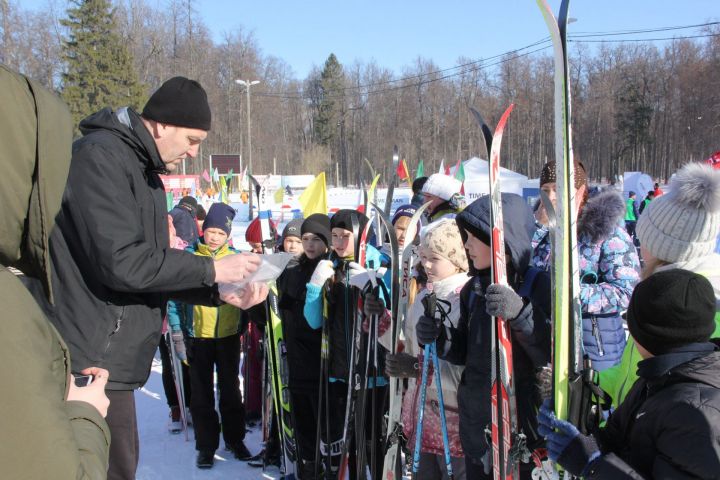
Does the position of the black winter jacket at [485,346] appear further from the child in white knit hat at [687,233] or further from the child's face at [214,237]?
the child's face at [214,237]

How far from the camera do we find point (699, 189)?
204 centimetres

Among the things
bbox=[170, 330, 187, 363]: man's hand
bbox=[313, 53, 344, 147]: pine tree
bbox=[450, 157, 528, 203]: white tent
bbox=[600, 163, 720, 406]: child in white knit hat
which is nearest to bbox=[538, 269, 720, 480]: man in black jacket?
bbox=[600, 163, 720, 406]: child in white knit hat

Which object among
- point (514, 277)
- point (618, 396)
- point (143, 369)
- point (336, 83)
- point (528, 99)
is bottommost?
point (618, 396)

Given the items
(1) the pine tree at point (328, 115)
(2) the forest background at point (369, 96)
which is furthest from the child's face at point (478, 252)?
(1) the pine tree at point (328, 115)

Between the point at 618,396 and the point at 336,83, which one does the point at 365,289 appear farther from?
the point at 336,83

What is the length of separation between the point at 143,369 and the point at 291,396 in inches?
64.1

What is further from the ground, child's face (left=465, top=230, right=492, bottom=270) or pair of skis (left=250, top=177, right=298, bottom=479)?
child's face (left=465, top=230, right=492, bottom=270)

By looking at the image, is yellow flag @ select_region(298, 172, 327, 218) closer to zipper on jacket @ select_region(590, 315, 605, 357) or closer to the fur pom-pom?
zipper on jacket @ select_region(590, 315, 605, 357)

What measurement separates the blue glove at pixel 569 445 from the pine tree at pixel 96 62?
43252 mm

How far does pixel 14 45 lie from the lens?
40250 millimetres

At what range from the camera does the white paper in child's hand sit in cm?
216

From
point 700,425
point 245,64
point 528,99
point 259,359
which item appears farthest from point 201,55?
point 700,425

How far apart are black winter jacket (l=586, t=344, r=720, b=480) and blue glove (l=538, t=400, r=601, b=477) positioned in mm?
39

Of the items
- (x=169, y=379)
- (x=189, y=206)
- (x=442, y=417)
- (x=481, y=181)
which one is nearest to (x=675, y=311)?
(x=442, y=417)
